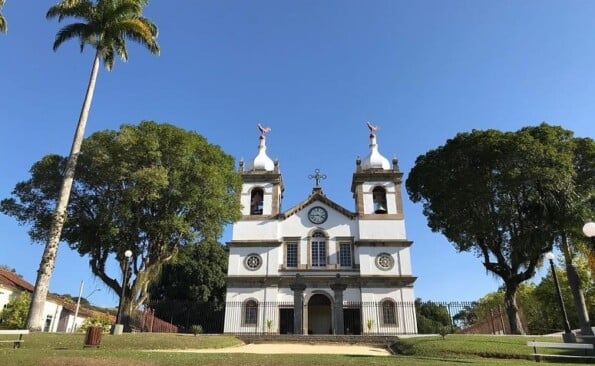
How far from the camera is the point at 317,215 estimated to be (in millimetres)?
32562

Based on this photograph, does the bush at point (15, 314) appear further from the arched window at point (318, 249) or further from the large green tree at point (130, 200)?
the arched window at point (318, 249)

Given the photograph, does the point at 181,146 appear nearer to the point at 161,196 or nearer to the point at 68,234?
the point at 161,196

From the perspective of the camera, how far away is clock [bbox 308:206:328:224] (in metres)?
32.3

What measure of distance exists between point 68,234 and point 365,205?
20.2m

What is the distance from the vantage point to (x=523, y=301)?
42.1m

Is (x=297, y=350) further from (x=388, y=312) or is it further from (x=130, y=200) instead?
(x=388, y=312)

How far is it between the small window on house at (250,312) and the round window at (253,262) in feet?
7.87

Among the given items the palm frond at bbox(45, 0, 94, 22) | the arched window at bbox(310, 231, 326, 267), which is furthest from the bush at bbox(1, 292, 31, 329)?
the arched window at bbox(310, 231, 326, 267)

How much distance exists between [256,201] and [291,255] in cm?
542

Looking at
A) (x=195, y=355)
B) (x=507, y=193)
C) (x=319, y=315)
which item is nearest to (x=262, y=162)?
(x=319, y=315)

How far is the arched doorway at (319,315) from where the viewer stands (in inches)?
1203

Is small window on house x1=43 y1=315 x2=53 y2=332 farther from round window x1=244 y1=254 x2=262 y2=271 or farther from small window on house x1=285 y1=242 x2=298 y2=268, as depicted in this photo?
small window on house x1=285 y1=242 x2=298 y2=268

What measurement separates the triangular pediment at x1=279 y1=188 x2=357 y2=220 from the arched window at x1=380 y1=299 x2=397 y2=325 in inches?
265

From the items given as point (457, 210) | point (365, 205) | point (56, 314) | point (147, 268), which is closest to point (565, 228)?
point (457, 210)
